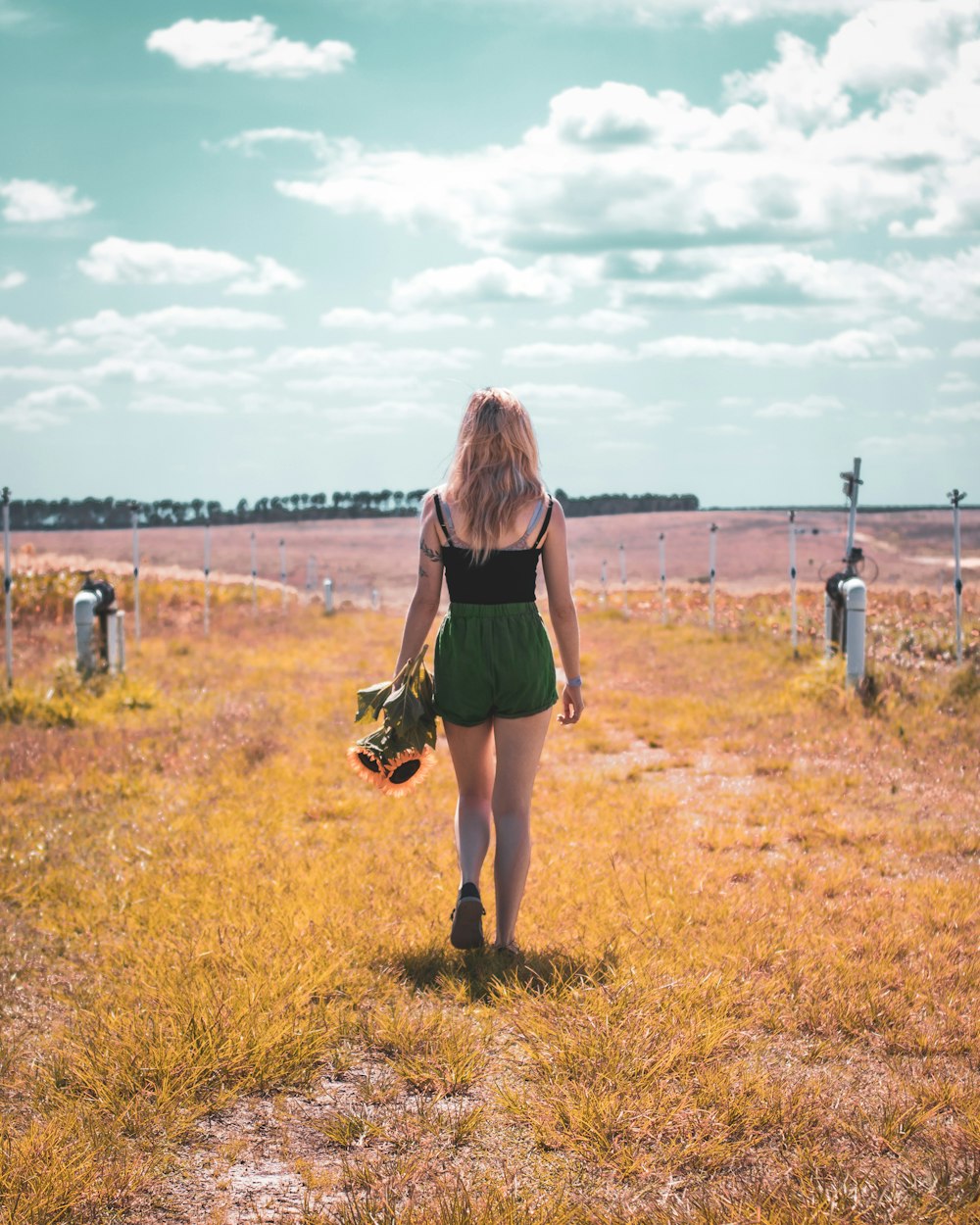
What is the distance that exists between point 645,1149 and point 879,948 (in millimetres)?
1852

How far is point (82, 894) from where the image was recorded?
572cm

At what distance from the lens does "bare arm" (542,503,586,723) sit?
4363 mm

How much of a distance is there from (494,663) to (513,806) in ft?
1.87

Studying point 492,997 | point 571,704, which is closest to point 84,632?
point 571,704

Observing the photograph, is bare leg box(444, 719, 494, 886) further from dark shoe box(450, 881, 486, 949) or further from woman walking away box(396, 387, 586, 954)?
dark shoe box(450, 881, 486, 949)

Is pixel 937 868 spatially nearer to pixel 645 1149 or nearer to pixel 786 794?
pixel 786 794

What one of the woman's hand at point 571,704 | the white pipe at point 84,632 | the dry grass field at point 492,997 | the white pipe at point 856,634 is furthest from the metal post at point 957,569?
the white pipe at point 84,632

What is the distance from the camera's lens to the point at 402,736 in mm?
4512

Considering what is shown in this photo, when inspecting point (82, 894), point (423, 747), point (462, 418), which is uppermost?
point (462, 418)

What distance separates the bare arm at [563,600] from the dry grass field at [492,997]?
959 mm

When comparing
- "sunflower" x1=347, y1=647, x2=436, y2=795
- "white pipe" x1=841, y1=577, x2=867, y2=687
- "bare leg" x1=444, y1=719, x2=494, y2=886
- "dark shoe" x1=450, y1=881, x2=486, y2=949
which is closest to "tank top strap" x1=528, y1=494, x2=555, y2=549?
"sunflower" x1=347, y1=647, x2=436, y2=795

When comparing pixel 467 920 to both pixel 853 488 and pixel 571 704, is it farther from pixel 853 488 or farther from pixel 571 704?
pixel 853 488

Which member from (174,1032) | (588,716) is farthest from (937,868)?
(588,716)

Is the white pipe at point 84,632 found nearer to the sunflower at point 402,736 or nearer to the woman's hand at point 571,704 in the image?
the sunflower at point 402,736
